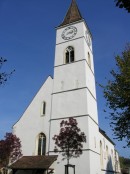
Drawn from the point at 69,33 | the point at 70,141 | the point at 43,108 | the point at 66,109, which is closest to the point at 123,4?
the point at 70,141

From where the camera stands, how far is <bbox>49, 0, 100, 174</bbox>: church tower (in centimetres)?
2338

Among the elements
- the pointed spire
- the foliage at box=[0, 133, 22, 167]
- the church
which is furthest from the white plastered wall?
the pointed spire

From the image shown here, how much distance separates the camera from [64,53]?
30766 millimetres

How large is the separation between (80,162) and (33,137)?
6.85 meters

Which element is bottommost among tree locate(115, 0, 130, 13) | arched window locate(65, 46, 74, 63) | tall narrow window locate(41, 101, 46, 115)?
tree locate(115, 0, 130, 13)

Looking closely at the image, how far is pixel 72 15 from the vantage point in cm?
3603

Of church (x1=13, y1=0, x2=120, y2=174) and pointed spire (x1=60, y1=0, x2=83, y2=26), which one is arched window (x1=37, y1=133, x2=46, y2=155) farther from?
pointed spire (x1=60, y1=0, x2=83, y2=26)

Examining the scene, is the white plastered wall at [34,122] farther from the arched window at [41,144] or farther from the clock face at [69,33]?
the clock face at [69,33]

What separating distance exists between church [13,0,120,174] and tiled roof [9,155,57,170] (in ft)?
2.76

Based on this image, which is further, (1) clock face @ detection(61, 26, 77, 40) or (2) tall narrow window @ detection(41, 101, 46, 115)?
(1) clock face @ detection(61, 26, 77, 40)

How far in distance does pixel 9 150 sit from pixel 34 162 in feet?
10.9

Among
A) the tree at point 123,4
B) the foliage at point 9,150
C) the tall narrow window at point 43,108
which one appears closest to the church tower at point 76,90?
the tall narrow window at point 43,108

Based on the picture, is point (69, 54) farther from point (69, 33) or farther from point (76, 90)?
point (76, 90)

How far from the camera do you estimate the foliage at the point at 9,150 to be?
76.5 feet
